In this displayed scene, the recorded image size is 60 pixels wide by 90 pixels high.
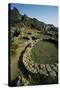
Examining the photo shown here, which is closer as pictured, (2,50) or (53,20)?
(2,50)

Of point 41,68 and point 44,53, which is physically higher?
point 44,53

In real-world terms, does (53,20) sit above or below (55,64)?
above

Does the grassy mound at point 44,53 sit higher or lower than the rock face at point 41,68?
higher

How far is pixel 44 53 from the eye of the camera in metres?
2.31

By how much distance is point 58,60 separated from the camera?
2355 mm

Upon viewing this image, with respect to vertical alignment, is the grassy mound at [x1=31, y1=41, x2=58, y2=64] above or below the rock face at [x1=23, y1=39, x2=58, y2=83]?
above

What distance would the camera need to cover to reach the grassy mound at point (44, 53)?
229 centimetres

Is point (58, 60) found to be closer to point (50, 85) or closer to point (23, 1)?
point (50, 85)

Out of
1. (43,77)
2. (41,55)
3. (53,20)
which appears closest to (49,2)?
(53,20)

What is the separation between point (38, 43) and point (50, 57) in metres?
0.18

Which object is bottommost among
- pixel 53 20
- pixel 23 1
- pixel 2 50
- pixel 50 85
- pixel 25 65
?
pixel 50 85

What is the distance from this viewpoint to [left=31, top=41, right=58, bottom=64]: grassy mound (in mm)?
2285

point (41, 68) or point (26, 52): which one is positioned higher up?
point (26, 52)

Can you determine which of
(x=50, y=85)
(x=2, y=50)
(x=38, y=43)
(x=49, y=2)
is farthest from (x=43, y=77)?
(x=49, y=2)
